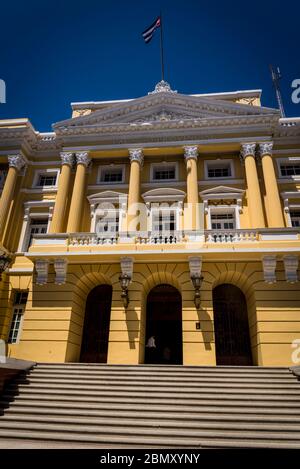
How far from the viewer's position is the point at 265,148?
1844cm

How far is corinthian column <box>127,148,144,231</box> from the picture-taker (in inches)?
699

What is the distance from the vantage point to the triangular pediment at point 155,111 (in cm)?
1984

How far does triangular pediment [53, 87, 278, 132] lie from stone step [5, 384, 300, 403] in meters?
15.3

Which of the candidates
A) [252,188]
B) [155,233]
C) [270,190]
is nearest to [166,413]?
[155,233]

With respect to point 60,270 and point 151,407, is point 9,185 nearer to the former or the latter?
point 60,270

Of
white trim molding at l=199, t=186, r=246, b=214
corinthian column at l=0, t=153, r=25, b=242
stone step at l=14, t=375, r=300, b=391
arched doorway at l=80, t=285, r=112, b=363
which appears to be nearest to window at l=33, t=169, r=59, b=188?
corinthian column at l=0, t=153, r=25, b=242

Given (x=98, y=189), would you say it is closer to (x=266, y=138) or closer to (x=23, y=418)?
(x=266, y=138)

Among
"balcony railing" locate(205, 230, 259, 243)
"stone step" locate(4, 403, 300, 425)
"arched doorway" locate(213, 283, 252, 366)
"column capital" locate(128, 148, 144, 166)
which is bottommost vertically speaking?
"stone step" locate(4, 403, 300, 425)

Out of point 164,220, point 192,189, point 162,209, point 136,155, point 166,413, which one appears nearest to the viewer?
point 166,413

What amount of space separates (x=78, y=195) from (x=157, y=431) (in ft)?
44.9

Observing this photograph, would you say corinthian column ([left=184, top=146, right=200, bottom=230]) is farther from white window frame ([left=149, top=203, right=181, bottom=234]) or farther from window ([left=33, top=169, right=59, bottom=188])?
window ([left=33, top=169, right=59, bottom=188])

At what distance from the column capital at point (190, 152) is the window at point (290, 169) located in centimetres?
567

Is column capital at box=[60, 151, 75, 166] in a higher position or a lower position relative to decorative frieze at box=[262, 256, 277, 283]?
higher

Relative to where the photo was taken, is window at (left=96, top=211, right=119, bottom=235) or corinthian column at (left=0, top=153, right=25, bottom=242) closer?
window at (left=96, top=211, right=119, bottom=235)
